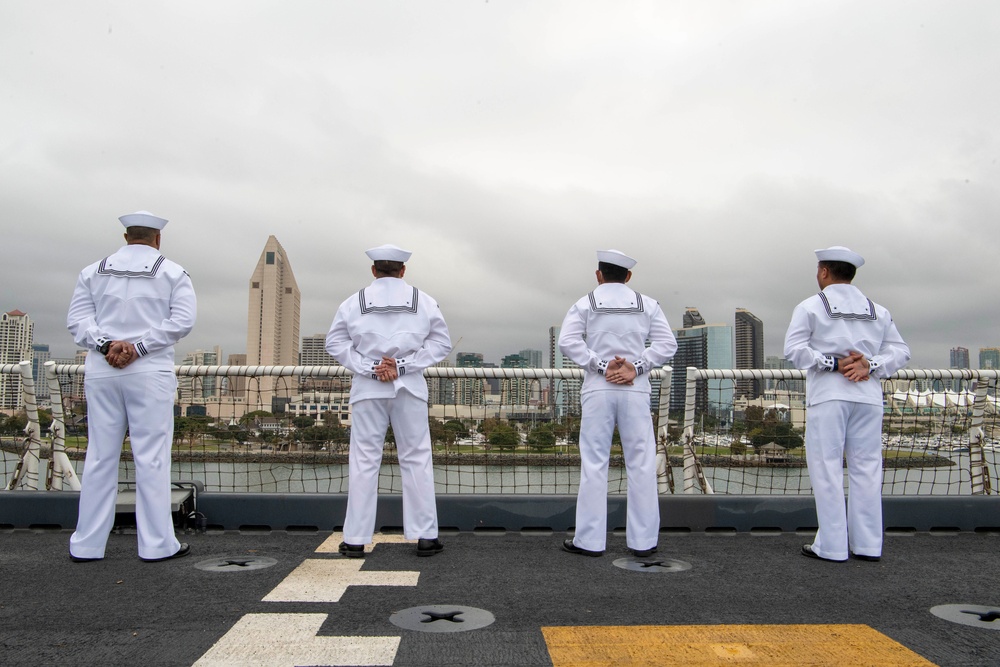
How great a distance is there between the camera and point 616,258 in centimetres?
534

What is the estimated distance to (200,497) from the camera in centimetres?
572

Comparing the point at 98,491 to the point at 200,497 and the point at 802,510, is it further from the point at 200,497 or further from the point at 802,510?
the point at 802,510

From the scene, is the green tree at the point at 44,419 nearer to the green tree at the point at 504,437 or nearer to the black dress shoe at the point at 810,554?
the green tree at the point at 504,437

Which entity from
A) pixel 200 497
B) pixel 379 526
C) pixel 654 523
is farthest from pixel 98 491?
pixel 654 523

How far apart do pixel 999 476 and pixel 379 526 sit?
4855mm

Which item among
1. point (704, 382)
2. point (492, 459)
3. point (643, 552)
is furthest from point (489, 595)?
point (704, 382)

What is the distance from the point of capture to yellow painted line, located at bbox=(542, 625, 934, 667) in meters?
2.73

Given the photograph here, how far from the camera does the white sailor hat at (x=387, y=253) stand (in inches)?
205

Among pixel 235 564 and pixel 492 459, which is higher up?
pixel 492 459

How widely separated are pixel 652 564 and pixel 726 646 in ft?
5.66

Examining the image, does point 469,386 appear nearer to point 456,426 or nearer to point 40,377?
point 456,426

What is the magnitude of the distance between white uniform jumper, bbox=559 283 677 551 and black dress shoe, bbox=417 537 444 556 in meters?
0.88

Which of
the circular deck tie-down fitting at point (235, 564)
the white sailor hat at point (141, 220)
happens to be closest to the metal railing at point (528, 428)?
the circular deck tie-down fitting at point (235, 564)

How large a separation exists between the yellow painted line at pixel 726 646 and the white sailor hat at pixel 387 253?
2865 millimetres
